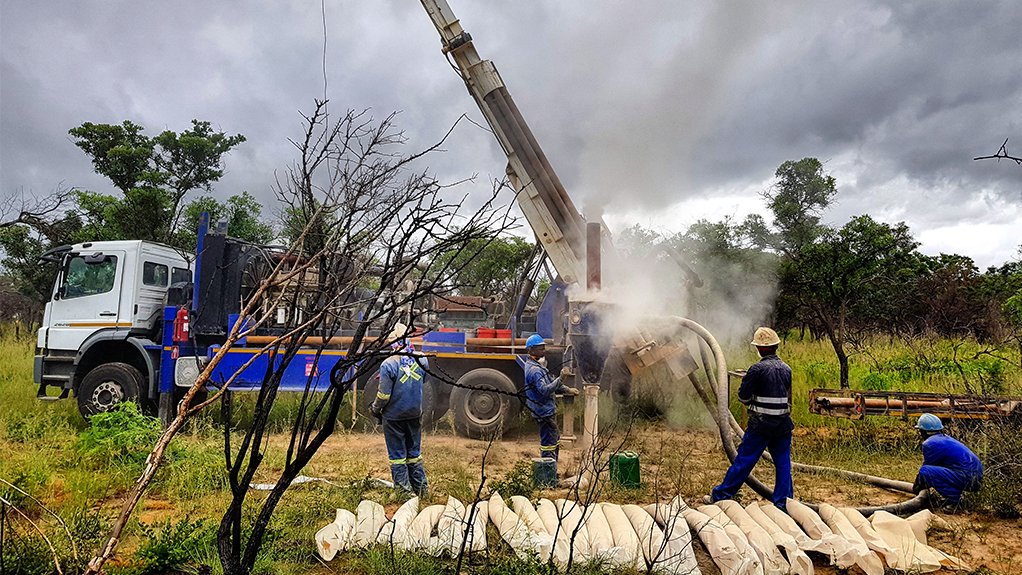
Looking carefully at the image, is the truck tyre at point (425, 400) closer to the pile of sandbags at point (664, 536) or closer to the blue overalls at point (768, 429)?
the pile of sandbags at point (664, 536)

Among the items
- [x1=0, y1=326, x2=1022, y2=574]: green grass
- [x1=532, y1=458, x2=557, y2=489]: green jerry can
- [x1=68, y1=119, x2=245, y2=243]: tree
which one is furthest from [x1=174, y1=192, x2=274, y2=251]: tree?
[x1=532, y1=458, x2=557, y2=489]: green jerry can

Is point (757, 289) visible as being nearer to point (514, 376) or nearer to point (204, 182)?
point (514, 376)

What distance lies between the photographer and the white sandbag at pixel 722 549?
3.54m

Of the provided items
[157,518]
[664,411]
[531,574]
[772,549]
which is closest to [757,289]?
[664,411]

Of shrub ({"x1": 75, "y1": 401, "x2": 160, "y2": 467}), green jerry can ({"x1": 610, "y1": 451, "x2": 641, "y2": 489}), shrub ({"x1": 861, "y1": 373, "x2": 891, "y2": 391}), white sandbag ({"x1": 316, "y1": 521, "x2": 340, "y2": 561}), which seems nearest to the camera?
white sandbag ({"x1": 316, "y1": 521, "x2": 340, "y2": 561})

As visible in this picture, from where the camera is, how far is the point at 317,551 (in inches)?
147

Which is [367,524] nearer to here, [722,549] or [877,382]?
[722,549]

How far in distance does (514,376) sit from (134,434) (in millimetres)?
4658

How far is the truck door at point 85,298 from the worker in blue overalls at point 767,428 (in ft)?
26.6

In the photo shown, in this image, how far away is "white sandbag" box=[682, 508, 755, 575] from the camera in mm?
3543

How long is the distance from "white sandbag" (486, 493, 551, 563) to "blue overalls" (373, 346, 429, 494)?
1331 millimetres

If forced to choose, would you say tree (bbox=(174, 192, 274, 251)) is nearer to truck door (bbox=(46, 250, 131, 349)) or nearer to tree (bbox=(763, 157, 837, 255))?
truck door (bbox=(46, 250, 131, 349))

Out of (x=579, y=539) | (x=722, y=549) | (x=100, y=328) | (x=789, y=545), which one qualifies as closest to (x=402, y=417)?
(x=579, y=539)

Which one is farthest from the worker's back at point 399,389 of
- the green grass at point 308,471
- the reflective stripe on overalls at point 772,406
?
the reflective stripe on overalls at point 772,406
